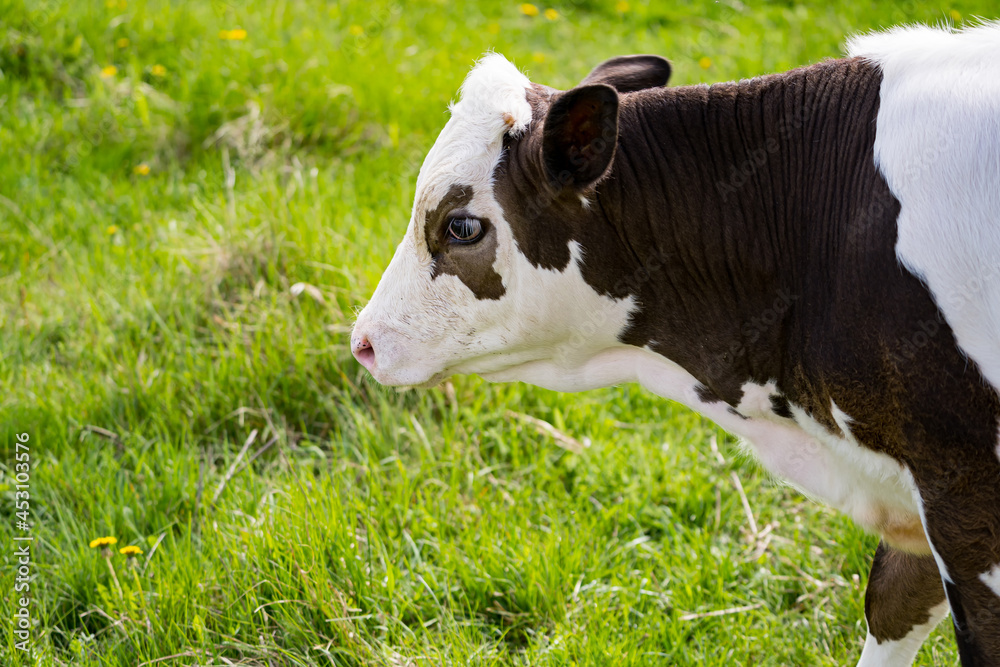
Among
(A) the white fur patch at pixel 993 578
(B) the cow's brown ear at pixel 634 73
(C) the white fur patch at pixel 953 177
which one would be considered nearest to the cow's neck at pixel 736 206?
(C) the white fur patch at pixel 953 177

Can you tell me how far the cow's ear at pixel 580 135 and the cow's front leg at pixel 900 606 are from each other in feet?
4.61

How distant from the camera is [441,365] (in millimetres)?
2818

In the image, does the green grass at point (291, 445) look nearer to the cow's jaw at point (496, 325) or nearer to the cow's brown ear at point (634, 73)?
the cow's jaw at point (496, 325)

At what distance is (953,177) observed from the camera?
210cm

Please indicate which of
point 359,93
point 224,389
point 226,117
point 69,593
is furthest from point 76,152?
point 69,593

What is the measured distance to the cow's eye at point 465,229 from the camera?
257 cm

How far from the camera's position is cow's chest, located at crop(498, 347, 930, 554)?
93.7 inches

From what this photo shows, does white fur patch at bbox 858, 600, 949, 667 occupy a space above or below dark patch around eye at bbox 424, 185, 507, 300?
below

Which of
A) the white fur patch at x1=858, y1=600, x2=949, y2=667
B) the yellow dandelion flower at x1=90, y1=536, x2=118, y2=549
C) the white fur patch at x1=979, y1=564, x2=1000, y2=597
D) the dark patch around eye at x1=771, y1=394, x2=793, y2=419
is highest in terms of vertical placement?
the dark patch around eye at x1=771, y1=394, x2=793, y2=419

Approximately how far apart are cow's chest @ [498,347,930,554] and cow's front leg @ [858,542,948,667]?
19 cm

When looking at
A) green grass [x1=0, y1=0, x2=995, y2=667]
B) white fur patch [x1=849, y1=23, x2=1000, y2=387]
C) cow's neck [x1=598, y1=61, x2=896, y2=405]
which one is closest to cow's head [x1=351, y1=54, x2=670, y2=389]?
cow's neck [x1=598, y1=61, x2=896, y2=405]

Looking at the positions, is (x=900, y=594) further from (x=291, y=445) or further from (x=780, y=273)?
(x=291, y=445)

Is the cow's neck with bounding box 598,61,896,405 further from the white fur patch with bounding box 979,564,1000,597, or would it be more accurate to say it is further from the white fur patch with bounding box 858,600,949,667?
the white fur patch with bounding box 858,600,949,667

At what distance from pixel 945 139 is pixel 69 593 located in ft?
9.46
